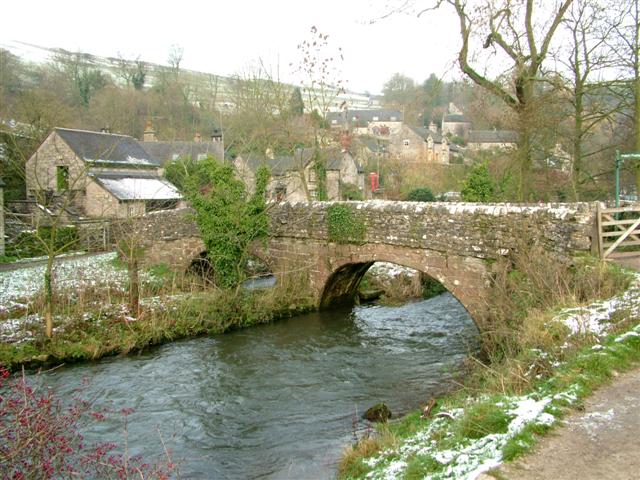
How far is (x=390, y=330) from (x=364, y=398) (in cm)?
470

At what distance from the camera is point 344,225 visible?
14.5 metres

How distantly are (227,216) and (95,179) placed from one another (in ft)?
41.4

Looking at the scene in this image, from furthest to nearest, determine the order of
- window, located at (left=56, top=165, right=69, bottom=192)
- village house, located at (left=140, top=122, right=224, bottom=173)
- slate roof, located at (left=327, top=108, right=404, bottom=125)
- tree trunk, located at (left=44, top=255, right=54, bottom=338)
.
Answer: slate roof, located at (left=327, top=108, right=404, bottom=125) → village house, located at (left=140, top=122, right=224, bottom=173) → window, located at (left=56, top=165, right=69, bottom=192) → tree trunk, located at (left=44, top=255, right=54, bottom=338)

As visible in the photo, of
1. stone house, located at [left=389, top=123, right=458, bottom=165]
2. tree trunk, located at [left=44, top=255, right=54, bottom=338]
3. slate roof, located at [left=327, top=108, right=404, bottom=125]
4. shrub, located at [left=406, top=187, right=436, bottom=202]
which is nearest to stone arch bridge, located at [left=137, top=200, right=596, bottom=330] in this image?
tree trunk, located at [left=44, top=255, right=54, bottom=338]

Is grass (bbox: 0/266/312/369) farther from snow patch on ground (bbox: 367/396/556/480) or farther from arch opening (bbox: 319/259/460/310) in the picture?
snow patch on ground (bbox: 367/396/556/480)

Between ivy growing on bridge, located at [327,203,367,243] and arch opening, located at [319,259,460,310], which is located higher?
ivy growing on bridge, located at [327,203,367,243]

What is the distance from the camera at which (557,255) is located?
9.88m

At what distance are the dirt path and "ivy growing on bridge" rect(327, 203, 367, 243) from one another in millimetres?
8795

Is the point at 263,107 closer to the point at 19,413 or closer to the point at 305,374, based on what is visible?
the point at 305,374

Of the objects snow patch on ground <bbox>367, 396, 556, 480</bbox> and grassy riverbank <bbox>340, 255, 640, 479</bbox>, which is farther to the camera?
grassy riverbank <bbox>340, 255, 640, 479</bbox>

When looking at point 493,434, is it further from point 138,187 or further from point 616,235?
point 138,187

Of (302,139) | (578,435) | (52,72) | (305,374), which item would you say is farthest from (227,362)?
(52,72)

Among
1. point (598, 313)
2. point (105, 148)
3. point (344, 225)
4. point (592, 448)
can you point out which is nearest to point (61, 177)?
point (105, 148)

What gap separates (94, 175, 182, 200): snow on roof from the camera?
2566cm
